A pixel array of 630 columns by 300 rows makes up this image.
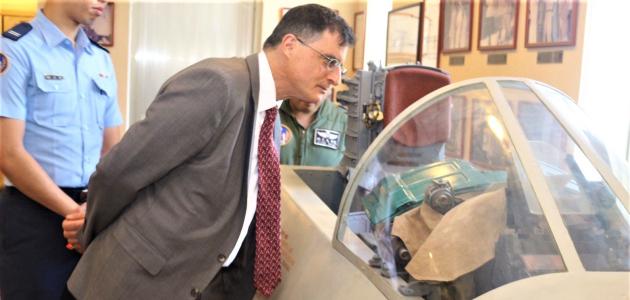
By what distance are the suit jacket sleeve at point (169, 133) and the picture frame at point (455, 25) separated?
3.02 metres

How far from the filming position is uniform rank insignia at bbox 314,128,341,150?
9.27 feet

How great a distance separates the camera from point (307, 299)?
1475 mm

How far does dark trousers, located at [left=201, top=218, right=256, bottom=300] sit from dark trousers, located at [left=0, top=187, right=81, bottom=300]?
554 mm

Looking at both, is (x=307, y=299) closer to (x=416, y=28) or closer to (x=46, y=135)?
(x=46, y=135)

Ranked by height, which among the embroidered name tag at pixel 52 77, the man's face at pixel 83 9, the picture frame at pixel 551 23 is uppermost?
the picture frame at pixel 551 23

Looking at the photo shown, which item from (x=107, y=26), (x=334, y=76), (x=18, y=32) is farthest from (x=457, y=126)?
(x=107, y=26)

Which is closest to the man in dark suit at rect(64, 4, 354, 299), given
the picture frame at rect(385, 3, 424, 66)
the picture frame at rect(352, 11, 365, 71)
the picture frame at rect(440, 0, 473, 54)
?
the picture frame at rect(440, 0, 473, 54)

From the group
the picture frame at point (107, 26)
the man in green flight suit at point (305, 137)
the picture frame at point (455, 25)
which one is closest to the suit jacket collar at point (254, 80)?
the man in green flight suit at point (305, 137)

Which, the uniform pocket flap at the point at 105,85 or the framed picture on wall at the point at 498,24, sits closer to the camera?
the uniform pocket flap at the point at 105,85

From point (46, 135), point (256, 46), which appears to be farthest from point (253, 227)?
point (256, 46)

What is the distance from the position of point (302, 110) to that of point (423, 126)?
144 cm

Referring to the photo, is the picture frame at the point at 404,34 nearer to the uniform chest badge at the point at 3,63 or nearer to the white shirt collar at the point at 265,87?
the white shirt collar at the point at 265,87

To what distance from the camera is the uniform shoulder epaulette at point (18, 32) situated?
1803mm

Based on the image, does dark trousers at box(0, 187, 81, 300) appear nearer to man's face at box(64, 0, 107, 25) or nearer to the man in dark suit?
the man in dark suit
